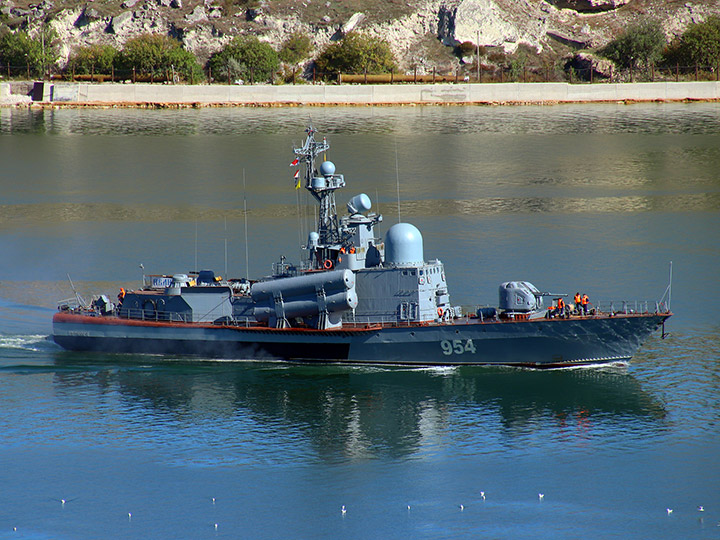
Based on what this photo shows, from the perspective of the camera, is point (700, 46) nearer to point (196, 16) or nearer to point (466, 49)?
point (466, 49)

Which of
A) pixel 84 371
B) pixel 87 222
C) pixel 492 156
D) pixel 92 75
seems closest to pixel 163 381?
pixel 84 371

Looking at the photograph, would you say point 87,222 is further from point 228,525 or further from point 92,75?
point 92,75

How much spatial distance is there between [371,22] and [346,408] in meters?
128

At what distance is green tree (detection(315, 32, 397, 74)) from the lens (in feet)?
479

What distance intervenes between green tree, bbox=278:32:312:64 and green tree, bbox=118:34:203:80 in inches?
566

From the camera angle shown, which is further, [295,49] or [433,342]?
[295,49]

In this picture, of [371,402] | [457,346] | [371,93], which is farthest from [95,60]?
[371,402]

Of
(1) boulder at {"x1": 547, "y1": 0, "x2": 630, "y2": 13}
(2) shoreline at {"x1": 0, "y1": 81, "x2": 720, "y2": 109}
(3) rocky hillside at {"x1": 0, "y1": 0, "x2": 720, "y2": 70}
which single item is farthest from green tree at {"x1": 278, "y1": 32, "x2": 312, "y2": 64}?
(1) boulder at {"x1": 547, "y1": 0, "x2": 630, "y2": 13}

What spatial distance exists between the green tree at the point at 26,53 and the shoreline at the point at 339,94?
590cm

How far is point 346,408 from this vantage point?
38.1 metres

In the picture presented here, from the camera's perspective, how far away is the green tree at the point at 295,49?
151m

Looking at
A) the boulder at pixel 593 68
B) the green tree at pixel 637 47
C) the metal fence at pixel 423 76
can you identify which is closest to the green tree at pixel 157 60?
the metal fence at pixel 423 76

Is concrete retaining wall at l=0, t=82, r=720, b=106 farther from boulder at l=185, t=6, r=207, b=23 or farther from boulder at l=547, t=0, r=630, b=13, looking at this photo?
boulder at l=547, t=0, r=630, b=13

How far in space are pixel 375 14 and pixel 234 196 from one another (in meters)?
91.0
